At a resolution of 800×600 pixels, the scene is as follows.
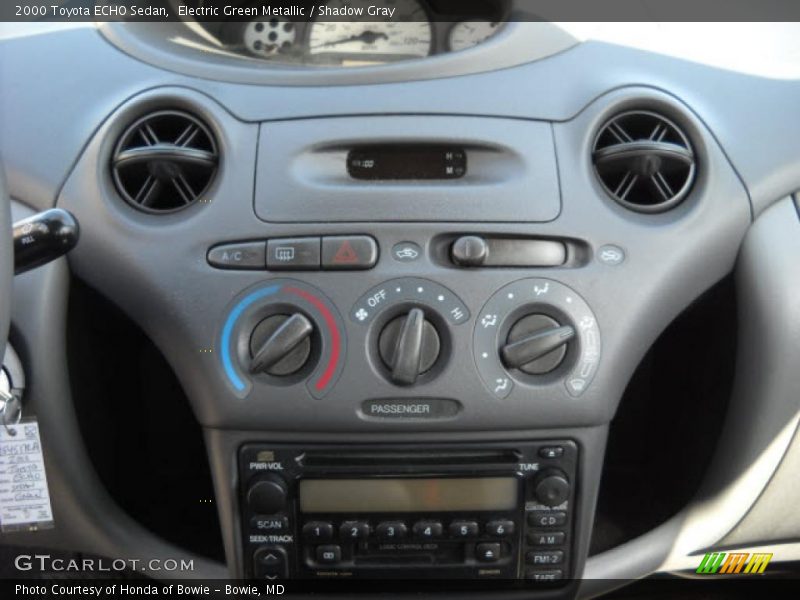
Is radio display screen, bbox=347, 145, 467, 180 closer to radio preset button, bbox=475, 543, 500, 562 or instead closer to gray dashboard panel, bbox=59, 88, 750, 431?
gray dashboard panel, bbox=59, 88, 750, 431

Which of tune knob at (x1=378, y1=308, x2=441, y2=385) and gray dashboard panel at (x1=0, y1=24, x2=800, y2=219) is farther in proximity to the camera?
gray dashboard panel at (x1=0, y1=24, x2=800, y2=219)

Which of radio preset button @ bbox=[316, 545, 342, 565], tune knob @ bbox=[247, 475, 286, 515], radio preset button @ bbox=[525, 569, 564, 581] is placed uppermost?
tune knob @ bbox=[247, 475, 286, 515]

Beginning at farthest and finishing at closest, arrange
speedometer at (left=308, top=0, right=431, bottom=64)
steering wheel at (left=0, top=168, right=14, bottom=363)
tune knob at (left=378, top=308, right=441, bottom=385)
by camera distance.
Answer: speedometer at (left=308, top=0, right=431, bottom=64) → tune knob at (left=378, top=308, right=441, bottom=385) → steering wheel at (left=0, top=168, right=14, bottom=363)

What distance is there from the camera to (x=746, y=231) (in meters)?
1.16

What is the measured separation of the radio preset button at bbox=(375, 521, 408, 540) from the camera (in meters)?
1.11

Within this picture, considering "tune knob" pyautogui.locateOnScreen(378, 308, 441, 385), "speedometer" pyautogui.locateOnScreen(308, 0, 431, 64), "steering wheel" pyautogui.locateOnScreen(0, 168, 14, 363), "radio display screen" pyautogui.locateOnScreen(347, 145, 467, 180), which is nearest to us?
"steering wheel" pyautogui.locateOnScreen(0, 168, 14, 363)

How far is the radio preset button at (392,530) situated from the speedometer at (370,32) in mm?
721

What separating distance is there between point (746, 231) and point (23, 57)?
3.26 ft

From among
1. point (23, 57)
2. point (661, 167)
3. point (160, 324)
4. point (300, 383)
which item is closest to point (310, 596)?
point (300, 383)

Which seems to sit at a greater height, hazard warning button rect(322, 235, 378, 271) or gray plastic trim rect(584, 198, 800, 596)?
hazard warning button rect(322, 235, 378, 271)

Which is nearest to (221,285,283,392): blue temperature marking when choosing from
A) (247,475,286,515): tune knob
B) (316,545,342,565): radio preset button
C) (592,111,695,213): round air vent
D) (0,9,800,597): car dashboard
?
(0,9,800,597): car dashboard

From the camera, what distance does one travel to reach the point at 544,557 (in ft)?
3.75

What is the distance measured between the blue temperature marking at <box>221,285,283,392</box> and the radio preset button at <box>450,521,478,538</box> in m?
0.31

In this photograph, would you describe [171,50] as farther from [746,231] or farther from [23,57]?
[746,231]
